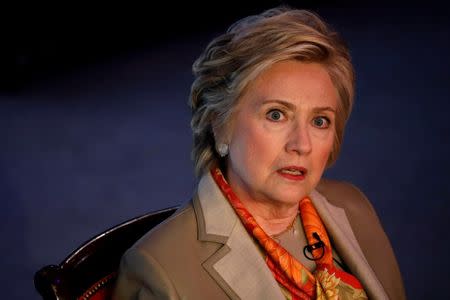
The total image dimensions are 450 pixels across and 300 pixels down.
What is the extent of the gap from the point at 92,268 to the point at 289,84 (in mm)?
667

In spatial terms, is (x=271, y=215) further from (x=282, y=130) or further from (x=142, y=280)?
(x=142, y=280)

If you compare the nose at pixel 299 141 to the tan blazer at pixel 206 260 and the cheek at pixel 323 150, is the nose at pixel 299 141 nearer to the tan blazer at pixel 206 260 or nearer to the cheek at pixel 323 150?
the cheek at pixel 323 150

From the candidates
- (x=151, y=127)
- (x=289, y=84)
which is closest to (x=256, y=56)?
(x=289, y=84)

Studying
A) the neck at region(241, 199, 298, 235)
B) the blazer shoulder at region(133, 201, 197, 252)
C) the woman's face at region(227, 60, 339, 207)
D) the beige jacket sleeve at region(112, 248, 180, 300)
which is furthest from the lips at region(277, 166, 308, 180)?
the beige jacket sleeve at region(112, 248, 180, 300)

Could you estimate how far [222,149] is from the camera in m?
1.59

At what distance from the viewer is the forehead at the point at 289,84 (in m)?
1.46

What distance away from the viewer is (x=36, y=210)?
3.65 meters

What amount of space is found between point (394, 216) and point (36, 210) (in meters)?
2.14

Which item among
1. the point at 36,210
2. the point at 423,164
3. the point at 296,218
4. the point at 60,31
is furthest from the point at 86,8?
Answer: the point at 296,218

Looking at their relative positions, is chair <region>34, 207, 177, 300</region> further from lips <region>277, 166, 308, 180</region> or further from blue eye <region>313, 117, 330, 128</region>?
blue eye <region>313, 117, 330, 128</region>

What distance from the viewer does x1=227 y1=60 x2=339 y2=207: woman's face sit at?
147 centimetres

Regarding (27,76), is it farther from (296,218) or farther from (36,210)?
(296,218)

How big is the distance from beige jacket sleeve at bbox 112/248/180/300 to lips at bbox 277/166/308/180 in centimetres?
39

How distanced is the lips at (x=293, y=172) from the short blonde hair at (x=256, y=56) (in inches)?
7.7
